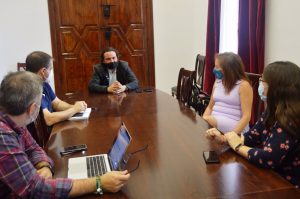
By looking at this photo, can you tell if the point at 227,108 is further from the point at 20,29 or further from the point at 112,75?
the point at 20,29

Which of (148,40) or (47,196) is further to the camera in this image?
(148,40)

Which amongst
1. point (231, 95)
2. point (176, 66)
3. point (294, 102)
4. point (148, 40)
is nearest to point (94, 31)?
point (148, 40)

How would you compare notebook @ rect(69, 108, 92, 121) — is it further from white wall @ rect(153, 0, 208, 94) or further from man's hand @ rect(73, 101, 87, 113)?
white wall @ rect(153, 0, 208, 94)

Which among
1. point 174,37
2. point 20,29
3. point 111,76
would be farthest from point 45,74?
point 174,37

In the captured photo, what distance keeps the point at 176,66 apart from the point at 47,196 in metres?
4.46

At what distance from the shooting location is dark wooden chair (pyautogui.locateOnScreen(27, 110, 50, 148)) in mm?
1874

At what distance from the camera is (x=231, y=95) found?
7.75 feet

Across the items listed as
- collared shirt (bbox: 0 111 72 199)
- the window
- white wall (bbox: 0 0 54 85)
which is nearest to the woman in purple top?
collared shirt (bbox: 0 111 72 199)

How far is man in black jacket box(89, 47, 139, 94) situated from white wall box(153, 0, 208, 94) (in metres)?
1.74

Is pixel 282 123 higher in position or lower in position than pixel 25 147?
higher

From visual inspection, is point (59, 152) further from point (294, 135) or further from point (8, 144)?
point (294, 135)

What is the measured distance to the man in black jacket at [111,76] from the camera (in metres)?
3.24

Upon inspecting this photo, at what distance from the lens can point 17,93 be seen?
3.72 ft

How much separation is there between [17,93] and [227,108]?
66.0 inches
